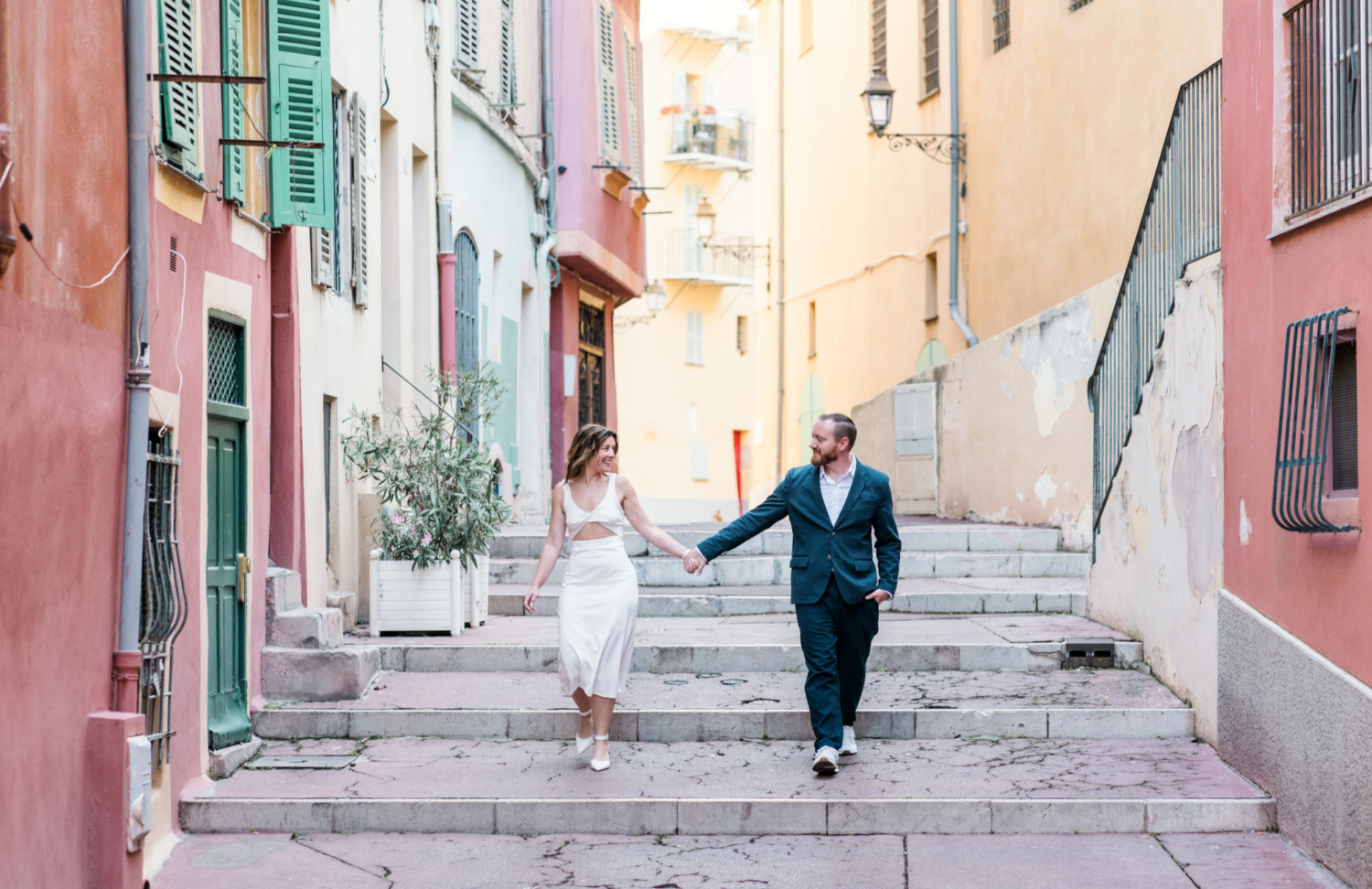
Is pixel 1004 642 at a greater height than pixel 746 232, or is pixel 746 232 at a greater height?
pixel 746 232

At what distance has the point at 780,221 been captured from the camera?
28703 millimetres

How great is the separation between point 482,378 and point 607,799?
15.6 ft

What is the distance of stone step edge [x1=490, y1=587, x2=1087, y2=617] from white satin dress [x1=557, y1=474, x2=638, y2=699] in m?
3.30

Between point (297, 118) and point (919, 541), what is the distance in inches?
279

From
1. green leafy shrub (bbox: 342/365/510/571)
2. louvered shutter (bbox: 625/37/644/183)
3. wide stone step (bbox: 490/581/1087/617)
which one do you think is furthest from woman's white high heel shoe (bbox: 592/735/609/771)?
louvered shutter (bbox: 625/37/644/183)

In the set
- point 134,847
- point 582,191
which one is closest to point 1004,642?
point 134,847

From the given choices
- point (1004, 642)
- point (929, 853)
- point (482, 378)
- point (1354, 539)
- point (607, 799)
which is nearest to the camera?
point (1354, 539)

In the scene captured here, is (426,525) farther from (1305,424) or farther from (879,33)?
(879,33)

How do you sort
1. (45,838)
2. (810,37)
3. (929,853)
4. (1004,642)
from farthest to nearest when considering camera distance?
(810,37), (1004,642), (929,853), (45,838)

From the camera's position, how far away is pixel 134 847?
6188mm

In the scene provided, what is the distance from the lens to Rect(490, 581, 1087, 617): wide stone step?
11305mm

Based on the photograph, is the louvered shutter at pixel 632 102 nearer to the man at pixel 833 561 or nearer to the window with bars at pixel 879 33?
the window with bars at pixel 879 33

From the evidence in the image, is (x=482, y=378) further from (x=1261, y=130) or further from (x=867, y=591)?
(x=1261, y=130)

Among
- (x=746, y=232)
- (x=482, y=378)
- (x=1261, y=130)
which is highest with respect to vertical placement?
(x=746, y=232)
